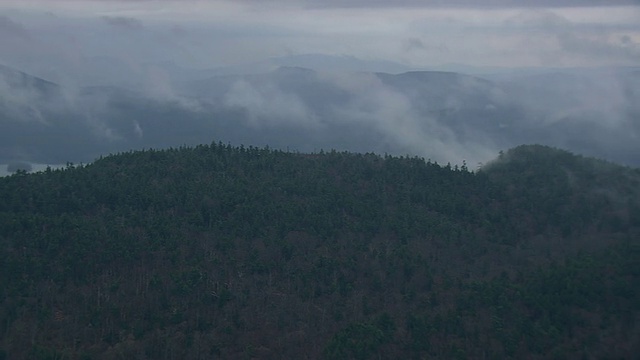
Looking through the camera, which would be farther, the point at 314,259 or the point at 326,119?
the point at 326,119

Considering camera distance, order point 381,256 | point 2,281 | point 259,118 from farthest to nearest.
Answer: point 259,118, point 381,256, point 2,281

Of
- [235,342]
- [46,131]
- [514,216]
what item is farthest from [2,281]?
[46,131]

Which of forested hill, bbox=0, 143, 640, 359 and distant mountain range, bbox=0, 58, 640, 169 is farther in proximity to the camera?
distant mountain range, bbox=0, 58, 640, 169

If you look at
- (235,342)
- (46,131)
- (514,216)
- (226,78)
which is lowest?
(235,342)

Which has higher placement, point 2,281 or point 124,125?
point 124,125

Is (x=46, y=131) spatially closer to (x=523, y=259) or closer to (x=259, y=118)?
(x=259, y=118)

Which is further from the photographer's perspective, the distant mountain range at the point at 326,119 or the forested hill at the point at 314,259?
the distant mountain range at the point at 326,119

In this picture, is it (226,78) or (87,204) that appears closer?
(87,204)

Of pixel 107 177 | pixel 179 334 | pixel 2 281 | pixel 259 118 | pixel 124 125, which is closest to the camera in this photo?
pixel 179 334
